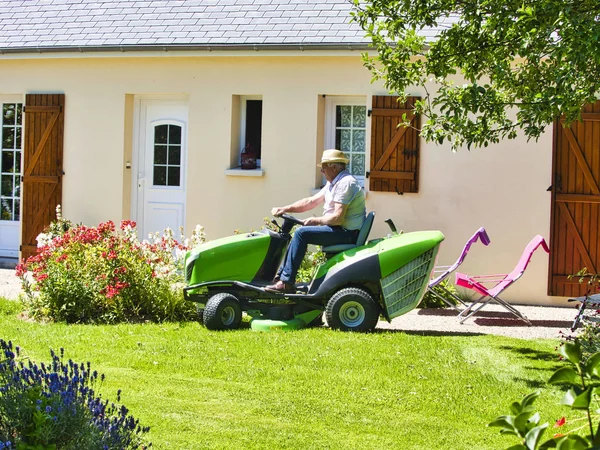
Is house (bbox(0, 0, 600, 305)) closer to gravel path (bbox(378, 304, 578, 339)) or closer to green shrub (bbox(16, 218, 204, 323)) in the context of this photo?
gravel path (bbox(378, 304, 578, 339))

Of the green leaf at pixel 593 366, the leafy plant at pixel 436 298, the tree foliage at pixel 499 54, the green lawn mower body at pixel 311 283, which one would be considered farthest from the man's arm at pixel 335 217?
the green leaf at pixel 593 366

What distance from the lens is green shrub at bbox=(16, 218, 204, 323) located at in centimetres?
908

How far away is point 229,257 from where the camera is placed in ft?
28.6

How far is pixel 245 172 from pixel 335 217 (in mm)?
3908

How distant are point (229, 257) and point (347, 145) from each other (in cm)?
398

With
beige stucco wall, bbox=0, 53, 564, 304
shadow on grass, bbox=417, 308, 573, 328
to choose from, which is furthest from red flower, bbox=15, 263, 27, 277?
shadow on grass, bbox=417, 308, 573, 328

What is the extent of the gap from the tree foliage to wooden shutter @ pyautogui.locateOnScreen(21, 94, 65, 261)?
647 cm

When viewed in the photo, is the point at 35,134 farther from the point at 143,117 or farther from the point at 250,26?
the point at 250,26

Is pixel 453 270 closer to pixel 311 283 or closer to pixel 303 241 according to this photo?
pixel 311 283

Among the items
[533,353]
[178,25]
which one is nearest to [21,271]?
[178,25]

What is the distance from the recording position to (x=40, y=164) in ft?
43.6

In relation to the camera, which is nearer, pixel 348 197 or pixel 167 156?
pixel 348 197

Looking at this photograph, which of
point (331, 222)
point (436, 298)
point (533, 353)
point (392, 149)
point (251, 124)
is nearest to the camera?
point (533, 353)

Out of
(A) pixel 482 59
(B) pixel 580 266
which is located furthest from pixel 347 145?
(A) pixel 482 59
